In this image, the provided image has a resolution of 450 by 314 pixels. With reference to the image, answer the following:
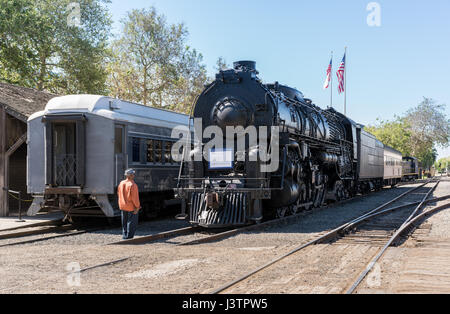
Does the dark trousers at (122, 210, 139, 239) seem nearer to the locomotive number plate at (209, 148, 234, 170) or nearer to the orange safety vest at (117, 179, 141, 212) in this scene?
the orange safety vest at (117, 179, 141, 212)

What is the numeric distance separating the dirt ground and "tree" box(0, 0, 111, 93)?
967 inches

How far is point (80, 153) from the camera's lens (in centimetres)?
1134

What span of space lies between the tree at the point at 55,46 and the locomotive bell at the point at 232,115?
2284 centimetres

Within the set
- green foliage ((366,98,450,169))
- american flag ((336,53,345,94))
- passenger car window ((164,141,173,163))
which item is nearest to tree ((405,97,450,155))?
green foliage ((366,98,450,169))

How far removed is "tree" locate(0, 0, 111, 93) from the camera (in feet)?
98.0

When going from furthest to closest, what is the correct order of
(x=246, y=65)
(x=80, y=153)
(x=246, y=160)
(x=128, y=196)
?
1. (x=246, y=65)
2. (x=80, y=153)
3. (x=246, y=160)
4. (x=128, y=196)

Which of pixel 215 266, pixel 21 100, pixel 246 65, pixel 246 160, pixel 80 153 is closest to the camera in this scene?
pixel 215 266

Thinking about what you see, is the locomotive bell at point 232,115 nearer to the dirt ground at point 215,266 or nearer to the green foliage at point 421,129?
the dirt ground at point 215,266

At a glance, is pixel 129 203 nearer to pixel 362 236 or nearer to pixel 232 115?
pixel 232 115

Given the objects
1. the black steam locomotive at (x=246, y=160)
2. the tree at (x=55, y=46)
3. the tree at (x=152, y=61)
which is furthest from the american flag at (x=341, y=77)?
the black steam locomotive at (x=246, y=160)

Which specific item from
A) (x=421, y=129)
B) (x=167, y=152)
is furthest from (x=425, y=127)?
(x=167, y=152)

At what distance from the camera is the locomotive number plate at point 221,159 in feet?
37.0

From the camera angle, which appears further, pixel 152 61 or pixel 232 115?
pixel 152 61

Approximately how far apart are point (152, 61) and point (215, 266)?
30.3m
